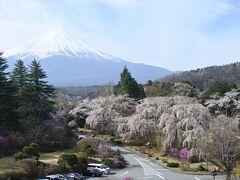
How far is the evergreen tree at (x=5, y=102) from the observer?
43.7 m

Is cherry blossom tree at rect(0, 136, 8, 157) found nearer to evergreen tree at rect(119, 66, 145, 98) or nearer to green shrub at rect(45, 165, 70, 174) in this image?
green shrub at rect(45, 165, 70, 174)

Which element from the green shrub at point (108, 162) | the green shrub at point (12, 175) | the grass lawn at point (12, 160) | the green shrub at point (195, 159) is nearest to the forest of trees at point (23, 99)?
the grass lawn at point (12, 160)

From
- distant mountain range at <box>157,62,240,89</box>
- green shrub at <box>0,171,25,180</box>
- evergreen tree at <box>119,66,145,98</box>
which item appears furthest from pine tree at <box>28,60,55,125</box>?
distant mountain range at <box>157,62,240,89</box>

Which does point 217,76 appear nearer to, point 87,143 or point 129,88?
point 129,88

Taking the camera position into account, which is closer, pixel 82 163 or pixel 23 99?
pixel 82 163

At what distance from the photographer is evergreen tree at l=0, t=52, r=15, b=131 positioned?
143 feet

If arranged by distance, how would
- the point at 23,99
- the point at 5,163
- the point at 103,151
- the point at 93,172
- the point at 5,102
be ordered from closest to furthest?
the point at 5,163
the point at 93,172
the point at 5,102
the point at 103,151
the point at 23,99

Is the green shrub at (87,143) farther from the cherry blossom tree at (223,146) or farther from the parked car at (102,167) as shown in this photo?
the cherry blossom tree at (223,146)

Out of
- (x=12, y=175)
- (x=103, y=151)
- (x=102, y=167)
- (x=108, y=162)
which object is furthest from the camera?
(x=103, y=151)

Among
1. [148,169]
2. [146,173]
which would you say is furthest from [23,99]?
[146,173]

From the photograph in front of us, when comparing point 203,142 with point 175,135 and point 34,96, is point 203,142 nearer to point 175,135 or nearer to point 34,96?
point 175,135

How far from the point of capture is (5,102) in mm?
44062

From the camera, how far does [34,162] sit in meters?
34.2

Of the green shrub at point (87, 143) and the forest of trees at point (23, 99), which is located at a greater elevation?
the forest of trees at point (23, 99)
